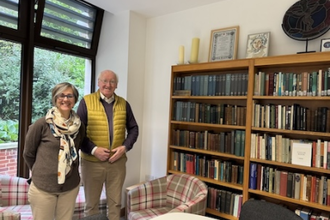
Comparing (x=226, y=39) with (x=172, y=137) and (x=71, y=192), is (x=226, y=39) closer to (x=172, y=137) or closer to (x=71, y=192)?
(x=172, y=137)

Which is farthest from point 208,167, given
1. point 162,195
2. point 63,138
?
point 63,138

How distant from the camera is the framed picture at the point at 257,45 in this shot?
227cm

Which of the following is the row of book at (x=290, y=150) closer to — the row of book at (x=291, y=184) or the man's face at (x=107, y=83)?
the row of book at (x=291, y=184)

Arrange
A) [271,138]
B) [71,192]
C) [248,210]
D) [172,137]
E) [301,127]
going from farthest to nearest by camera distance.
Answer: [172,137] → [271,138] → [301,127] → [71,192] → [248,210]

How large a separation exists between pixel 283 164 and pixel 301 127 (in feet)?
1.12

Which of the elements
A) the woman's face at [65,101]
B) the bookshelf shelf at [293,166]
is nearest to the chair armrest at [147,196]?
the bookshelf shelf at [293,166]

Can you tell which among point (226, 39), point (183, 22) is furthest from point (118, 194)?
point (183, 22)

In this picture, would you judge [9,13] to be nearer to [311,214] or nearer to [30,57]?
[30,57]

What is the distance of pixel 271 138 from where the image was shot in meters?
2.12

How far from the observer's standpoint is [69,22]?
10.00 feet

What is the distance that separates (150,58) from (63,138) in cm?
186

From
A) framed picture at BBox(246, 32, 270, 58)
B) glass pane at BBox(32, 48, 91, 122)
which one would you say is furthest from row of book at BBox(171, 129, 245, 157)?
glass pane at BBox(32, 48, 91, 122)

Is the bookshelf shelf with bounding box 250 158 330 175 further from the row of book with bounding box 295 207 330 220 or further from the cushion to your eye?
the cushion

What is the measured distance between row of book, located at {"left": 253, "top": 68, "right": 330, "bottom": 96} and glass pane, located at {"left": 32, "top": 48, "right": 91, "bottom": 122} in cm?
227
